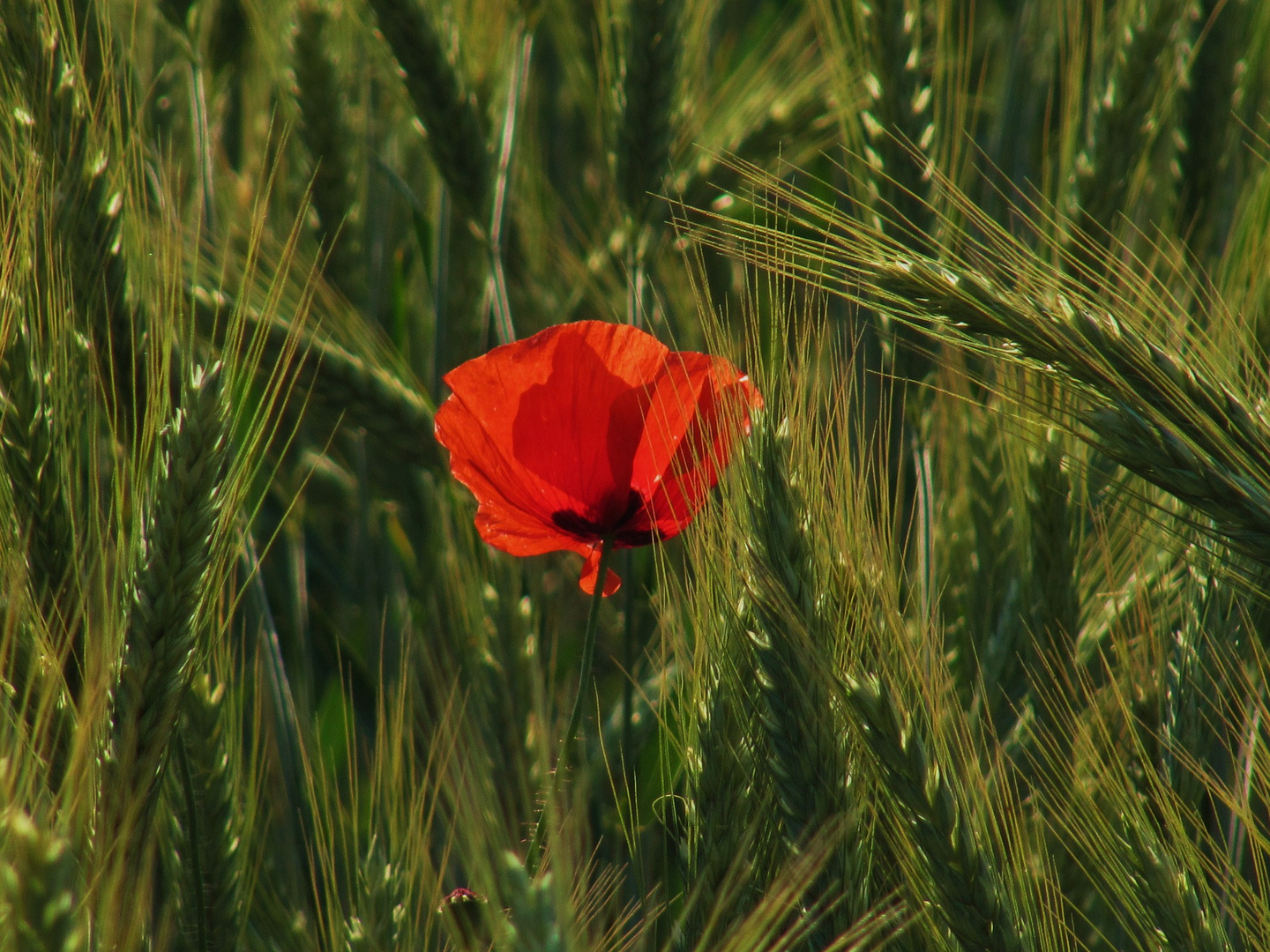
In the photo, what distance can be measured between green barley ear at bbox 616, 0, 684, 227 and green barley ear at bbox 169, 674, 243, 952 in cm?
55

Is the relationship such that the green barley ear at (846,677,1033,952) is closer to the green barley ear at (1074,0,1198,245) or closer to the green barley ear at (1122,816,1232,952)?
the green barley ear at (1122,816,1232,952)

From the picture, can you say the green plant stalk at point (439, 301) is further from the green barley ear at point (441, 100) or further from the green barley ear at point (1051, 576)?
the green barley ear at point (1051, 576)

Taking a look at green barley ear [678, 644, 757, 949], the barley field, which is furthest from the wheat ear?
green barley ear [678, 644, 757, 949]

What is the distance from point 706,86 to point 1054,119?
0.60 meters

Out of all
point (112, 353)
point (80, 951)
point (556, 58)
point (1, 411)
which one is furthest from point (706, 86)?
point (80, 951)

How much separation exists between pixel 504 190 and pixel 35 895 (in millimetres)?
778

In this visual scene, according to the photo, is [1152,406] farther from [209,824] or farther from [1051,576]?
[209,824]

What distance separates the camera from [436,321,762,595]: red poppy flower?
24.1 inches

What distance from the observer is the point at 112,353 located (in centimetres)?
73

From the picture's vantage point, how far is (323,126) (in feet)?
3.56

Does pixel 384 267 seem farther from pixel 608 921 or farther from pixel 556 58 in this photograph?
pixel 608 921

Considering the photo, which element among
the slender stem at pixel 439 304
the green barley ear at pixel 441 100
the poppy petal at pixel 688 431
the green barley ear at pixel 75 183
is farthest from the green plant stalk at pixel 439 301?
the poppy petal at pixel 688 431

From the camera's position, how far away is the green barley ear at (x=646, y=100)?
0.92 metres

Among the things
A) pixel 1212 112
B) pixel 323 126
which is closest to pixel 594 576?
pixel 323 126
